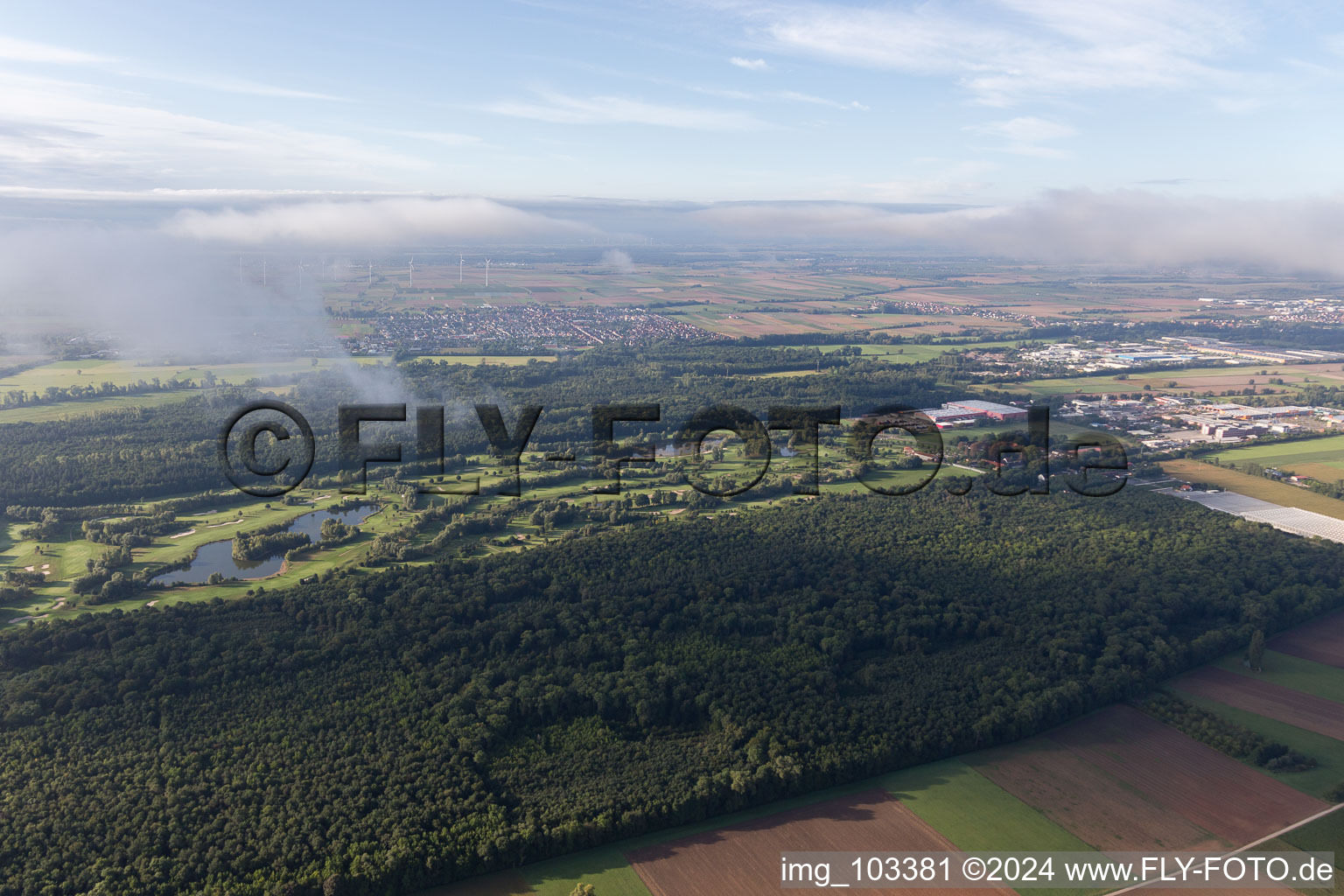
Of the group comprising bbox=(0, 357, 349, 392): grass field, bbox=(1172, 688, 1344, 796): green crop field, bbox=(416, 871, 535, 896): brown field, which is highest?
bbox=(0, 357, 349, 392): grass field

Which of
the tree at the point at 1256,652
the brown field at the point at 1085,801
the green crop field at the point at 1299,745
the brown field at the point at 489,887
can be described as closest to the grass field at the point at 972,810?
the brown field at the point at 1085,801

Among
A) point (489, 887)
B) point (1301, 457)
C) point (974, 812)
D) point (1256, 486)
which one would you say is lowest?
point (489, 887)

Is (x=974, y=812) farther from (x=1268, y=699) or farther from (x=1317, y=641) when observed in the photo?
(x=1317, y=641)

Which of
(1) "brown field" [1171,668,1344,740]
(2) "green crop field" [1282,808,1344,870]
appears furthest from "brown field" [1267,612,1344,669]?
(2) "green crop field" [1282,808,1344,870]

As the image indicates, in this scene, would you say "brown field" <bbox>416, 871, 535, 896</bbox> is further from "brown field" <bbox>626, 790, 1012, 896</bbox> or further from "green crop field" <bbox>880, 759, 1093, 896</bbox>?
"green crop field" <bbox>880, 759, 1093, 896</bbox>

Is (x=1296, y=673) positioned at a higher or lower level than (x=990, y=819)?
higher

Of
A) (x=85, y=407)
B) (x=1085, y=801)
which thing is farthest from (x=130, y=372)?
(x=1085, y=801)

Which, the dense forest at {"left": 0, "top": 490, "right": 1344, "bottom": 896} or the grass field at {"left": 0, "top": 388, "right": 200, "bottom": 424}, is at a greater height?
the grass field at {"left": 0, "top": 388, "right": 200, "bottom": 424}
